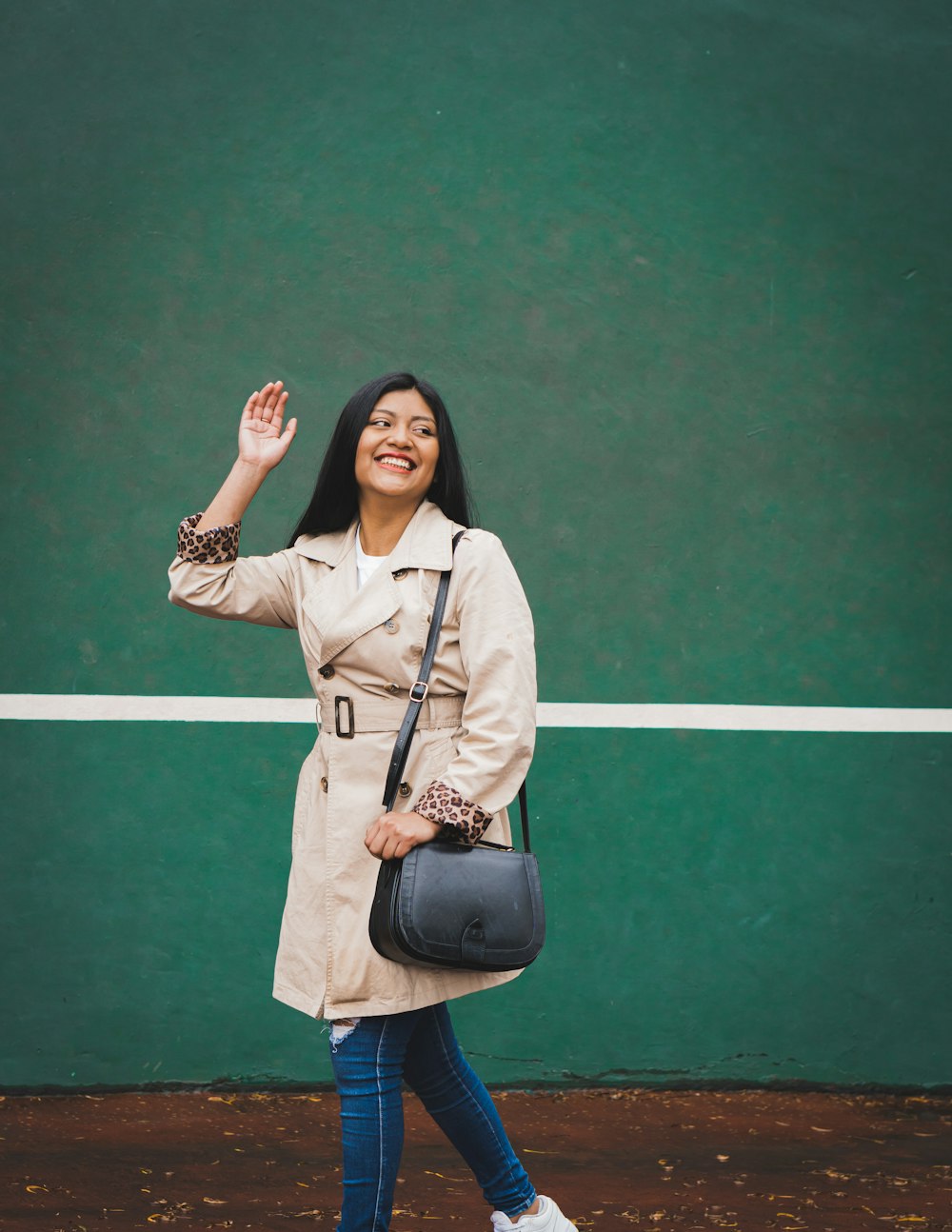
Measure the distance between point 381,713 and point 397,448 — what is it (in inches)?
24.0

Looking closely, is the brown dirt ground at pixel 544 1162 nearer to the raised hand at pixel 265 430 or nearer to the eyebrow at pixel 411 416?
the raised hand at pixel 265 430

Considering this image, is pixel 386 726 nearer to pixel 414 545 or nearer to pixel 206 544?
pixel 414 545

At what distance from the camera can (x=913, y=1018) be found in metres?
4.59

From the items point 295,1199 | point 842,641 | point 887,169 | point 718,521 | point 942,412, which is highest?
point 887,169

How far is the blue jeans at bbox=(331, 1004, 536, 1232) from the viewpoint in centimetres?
275

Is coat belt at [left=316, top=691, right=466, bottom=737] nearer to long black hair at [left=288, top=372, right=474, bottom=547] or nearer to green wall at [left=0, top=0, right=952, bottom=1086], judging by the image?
long black hair at [left=288, top=372, right=474, bottom=547]

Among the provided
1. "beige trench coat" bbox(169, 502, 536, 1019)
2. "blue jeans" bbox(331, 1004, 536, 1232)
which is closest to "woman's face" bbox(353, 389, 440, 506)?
"beige trench coat" bbox(169, 502, 536, 1019)

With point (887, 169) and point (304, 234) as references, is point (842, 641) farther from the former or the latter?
point (304, 234)

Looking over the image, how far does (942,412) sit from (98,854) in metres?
3.37

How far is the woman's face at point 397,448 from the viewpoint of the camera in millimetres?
2932

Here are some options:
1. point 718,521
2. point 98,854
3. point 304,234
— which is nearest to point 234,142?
point 304,234

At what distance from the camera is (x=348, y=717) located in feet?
9.32

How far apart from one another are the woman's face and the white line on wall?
65.7 inches

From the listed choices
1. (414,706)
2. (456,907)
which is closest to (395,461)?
(414,706)
